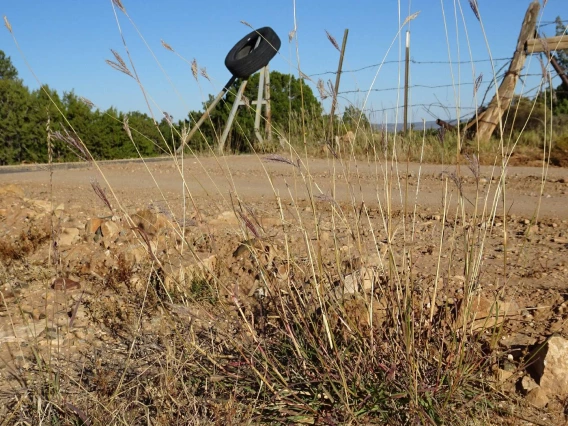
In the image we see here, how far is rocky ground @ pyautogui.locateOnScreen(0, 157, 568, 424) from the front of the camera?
208cm

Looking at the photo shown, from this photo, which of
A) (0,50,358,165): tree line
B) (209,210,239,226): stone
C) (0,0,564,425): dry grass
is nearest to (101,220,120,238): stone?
(209,210,239,226): stone

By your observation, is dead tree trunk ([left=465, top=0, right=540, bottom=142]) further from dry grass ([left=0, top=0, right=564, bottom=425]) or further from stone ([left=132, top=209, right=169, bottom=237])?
dry grass ([left=0, top=0, right=564, bottom=425])

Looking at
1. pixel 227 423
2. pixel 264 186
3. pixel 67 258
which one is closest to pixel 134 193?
pixel 264 186

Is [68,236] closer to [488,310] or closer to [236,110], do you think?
[488,310]

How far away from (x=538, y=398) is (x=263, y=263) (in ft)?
4.23

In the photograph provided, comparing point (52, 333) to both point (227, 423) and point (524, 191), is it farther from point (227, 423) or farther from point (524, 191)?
point (524, 191)

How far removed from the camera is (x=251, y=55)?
9414 millimetres

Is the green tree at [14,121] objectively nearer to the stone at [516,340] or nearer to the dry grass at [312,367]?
the dry grass at [312,367]

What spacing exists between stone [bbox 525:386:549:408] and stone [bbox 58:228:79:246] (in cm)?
268

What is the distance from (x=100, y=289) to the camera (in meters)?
3.14

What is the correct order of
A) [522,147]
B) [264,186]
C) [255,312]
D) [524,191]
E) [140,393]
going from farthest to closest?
[522,147] < [264,186] < [524,191] < [255,312] < [140,393]

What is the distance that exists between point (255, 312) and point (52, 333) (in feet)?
2.83

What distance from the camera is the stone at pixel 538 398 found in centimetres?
202

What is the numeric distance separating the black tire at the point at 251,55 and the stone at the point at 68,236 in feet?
17.6
